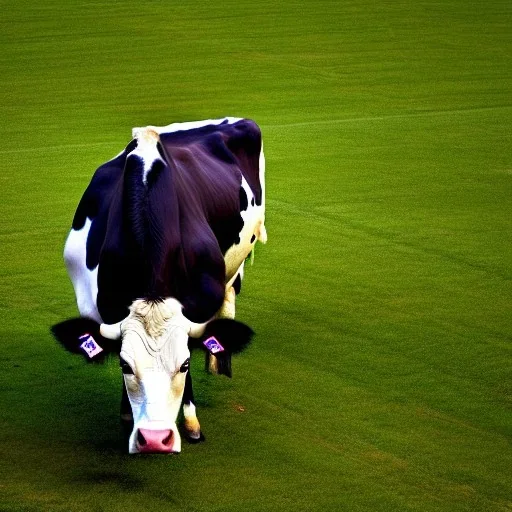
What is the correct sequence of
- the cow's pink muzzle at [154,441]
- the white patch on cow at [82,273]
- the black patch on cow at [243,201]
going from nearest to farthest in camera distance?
the cow's pink muzzle at [154,441] → the white patch on cow at [82,273] → the black patch on cow at [243,201]

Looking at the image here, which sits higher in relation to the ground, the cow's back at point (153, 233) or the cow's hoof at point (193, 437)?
the cow's back at point (153, 233)

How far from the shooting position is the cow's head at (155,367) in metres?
5.46

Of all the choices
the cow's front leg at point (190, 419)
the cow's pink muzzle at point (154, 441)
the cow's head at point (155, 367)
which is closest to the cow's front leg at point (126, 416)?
the cow's front leg at point (190, 419)

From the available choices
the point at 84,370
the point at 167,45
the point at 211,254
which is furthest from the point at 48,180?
the point at 167,45

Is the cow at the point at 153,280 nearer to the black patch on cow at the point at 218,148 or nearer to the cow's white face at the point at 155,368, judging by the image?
the cow's white face at the point at 155,368

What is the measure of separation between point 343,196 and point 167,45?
11.8m

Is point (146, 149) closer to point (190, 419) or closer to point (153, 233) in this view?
point (153, 233)

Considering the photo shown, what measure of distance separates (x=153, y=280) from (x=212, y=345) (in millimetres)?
416

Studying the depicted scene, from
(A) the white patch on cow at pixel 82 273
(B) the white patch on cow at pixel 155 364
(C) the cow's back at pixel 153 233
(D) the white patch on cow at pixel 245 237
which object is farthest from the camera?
(D) the white patch on cow at pixel 245 237

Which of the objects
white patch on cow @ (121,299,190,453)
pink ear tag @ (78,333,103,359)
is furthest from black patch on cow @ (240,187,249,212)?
white patch on cow @ (121,299,190,453)

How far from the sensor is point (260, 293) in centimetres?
899

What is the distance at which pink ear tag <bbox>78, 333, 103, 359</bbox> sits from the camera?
5828mm

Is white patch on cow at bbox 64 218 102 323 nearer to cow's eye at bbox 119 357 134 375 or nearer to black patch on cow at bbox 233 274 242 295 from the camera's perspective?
cow's eye at bbox 119 357 134 375

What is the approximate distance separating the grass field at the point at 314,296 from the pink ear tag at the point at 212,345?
0.65 metres
